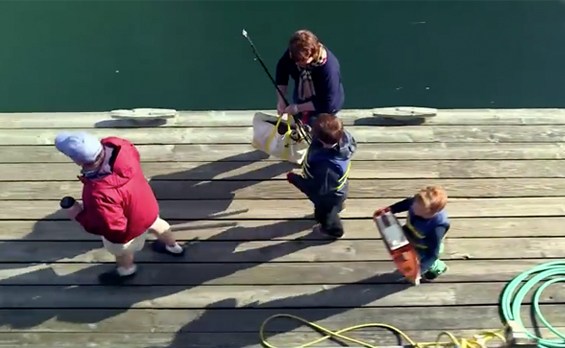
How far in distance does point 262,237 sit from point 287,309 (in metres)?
0.59

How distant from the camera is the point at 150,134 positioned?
18.2 feet

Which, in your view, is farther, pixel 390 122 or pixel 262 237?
pixel 390 122

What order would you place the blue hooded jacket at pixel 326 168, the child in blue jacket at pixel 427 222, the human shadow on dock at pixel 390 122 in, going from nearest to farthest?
the child in blue jacket at pixel 427 222
the blue hooded jacket at pixel 326 168
the human shadow on dock at pixel 390 122

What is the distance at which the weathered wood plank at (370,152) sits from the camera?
5305mm

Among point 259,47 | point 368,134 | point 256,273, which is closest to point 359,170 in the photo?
point 368,134

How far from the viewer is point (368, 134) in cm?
550

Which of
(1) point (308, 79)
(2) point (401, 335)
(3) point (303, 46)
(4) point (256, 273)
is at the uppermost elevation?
(3) point (303, 46)

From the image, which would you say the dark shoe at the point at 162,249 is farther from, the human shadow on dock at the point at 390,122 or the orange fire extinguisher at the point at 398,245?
the human shadow on dock at the point at 390,122

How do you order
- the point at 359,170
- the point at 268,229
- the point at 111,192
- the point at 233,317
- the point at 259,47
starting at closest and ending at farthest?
the point at 111,192 → the point at 233,317 → the point at 268,229 → the point at 359,170 → the point at 259,47

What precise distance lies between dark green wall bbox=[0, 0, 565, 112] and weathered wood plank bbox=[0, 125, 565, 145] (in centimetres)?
215

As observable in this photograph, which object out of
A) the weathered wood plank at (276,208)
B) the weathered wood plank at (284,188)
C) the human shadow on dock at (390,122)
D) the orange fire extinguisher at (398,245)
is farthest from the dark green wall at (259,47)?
the orange fire extinguisher at (398,245)

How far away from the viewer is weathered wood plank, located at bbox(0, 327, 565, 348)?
4227 millimetres

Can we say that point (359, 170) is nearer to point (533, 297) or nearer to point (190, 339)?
point (533, 297)

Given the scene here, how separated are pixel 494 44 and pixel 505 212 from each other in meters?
3.91
